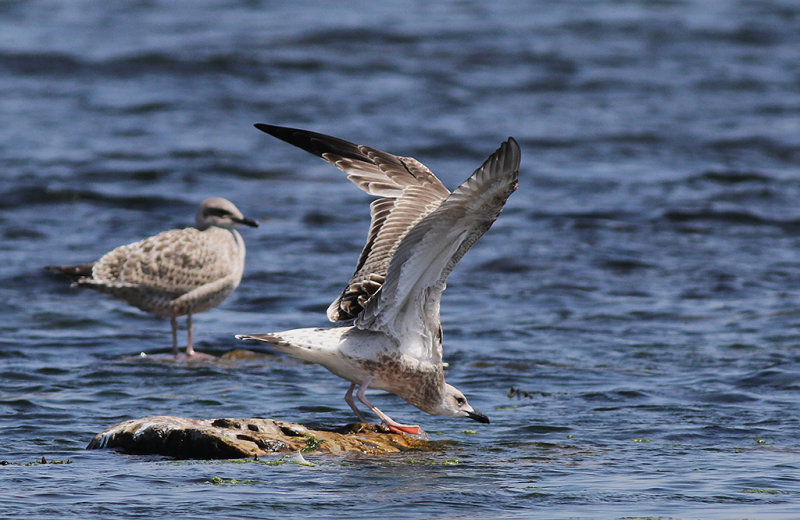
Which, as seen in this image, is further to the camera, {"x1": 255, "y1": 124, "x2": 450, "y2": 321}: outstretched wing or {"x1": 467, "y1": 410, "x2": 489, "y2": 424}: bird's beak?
{"x1": 255, "y1": 124, "x2": 450, "y2": 321}: outstretched wing

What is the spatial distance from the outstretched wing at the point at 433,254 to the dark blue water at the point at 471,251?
686mm

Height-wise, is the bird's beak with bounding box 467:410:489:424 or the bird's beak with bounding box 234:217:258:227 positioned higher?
the bird's beak with bounding box 234:217:258:227

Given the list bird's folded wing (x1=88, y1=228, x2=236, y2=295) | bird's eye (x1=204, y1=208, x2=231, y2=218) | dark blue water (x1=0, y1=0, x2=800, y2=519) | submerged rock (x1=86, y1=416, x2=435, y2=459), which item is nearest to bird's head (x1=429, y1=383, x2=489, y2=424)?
dark blue water (x1=0, y1=0, x2=800, y2=519)

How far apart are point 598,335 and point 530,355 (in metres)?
0.83

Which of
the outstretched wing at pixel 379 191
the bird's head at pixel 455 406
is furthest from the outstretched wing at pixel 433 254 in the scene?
the outstretched wing at pixel 379 191

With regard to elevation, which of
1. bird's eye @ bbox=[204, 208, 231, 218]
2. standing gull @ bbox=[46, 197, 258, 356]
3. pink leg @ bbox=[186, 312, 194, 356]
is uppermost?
bird's eye @ bbox=[204, 208, 231, 218]

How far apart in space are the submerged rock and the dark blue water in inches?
7.2

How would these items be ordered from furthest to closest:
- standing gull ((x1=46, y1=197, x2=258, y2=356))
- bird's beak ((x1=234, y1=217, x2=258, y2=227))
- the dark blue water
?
bird's beak ((x1=234, y1=217, x2=258, y2=227))
standing gull ((x1=46, y1=197, x2=258, y2=356))
the dark blue water

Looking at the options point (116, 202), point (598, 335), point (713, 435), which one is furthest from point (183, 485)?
point (116, 202)

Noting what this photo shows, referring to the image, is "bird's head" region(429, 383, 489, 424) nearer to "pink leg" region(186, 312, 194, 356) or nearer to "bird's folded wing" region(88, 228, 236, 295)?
"pink leg" region(186, 312, 194, 356)

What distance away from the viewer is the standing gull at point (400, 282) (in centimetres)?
574

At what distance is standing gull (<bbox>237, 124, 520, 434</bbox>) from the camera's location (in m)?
5.74

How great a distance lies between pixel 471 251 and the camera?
40.2 ft

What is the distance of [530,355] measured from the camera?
8750 millimetres
